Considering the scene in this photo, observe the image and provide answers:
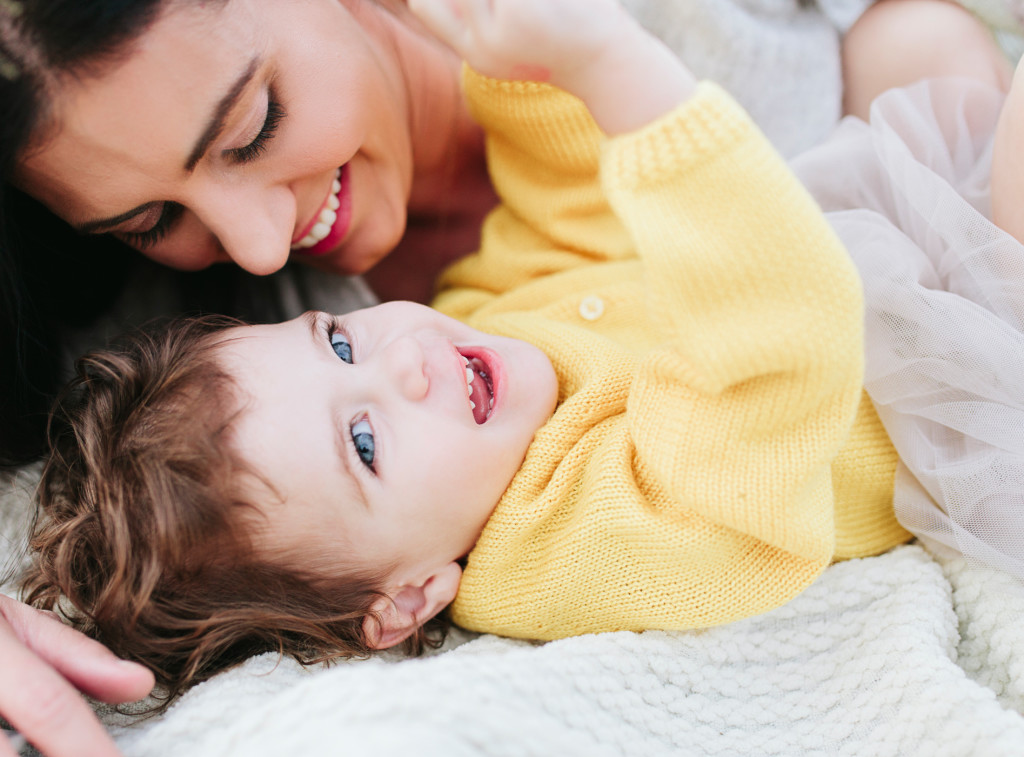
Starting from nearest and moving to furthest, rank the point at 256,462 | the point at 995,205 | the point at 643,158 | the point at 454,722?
the point at 454,722 → the point at 643,158 → the point at 256,462 → the point at 995,205

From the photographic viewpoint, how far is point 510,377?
41.8 inches

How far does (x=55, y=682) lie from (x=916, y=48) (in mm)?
1620

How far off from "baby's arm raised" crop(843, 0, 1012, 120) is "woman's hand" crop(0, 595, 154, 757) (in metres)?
1.56

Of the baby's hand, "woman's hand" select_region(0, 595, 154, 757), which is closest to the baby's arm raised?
the baby's hand

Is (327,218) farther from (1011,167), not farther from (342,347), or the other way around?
(1011,167)

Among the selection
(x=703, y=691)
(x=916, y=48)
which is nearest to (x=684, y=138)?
(x=703, y=691)

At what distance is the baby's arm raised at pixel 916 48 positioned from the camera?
1.34 meters

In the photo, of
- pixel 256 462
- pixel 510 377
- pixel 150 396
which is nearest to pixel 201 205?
pixel 150 396

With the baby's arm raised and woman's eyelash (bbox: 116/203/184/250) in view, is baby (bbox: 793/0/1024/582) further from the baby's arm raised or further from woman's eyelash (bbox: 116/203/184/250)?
woman's eyelash (bbox: 116/203/184/250)

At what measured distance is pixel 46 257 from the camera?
1.29m

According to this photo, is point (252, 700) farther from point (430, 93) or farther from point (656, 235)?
point (430, 93)

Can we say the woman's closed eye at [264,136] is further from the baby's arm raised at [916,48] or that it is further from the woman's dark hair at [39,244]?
the baby's arm raised at [916,48]

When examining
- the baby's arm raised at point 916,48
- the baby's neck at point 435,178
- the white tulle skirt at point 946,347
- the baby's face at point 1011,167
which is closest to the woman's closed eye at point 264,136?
the baby's neck at point 435,178

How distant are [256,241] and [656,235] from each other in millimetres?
580
